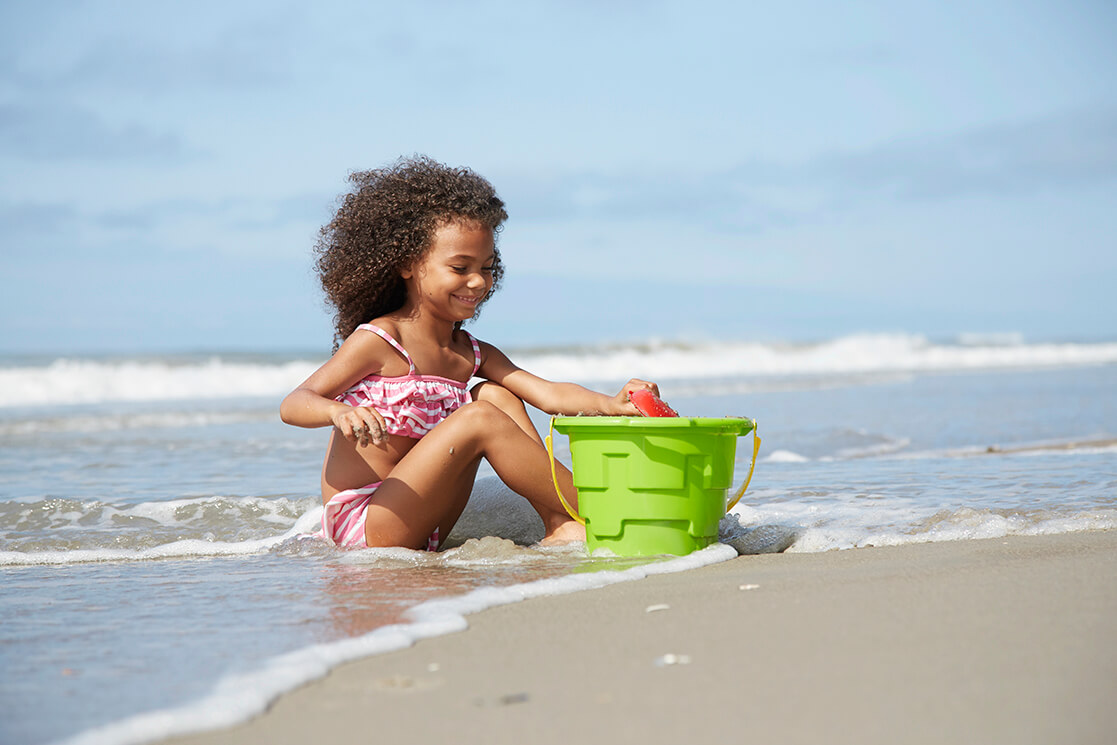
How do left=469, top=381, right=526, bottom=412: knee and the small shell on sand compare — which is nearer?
the small shell on sand

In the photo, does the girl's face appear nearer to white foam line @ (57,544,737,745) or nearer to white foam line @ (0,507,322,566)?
white foam line @ (0,507,322,566)

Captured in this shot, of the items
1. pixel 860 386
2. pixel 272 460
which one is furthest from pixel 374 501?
pixel 860 386

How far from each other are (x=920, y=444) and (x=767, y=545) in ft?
13.3

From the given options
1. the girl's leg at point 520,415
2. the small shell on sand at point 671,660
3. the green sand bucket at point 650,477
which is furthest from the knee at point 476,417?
the small shell on sand at point 671,660

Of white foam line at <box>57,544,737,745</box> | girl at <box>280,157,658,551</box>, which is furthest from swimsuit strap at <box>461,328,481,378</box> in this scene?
white foam line at <box>57,544,737,745</box>

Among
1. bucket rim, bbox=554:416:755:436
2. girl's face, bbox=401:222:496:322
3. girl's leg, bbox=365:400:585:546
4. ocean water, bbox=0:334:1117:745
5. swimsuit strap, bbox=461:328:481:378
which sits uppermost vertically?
girl's face, bbox=401:222:496:322

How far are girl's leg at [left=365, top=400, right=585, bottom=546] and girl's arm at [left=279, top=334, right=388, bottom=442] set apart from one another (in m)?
0.21

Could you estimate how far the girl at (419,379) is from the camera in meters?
3.37

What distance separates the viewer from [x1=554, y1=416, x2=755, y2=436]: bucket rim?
3.01m

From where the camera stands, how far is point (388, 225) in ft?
12.1

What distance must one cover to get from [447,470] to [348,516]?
436mm

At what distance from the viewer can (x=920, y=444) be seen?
A: 23.4ft

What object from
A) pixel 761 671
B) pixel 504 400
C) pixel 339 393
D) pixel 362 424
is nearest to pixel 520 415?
pixel 504 400

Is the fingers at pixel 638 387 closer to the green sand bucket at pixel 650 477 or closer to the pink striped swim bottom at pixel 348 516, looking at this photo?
the green sand bucket at pixel 650 477
